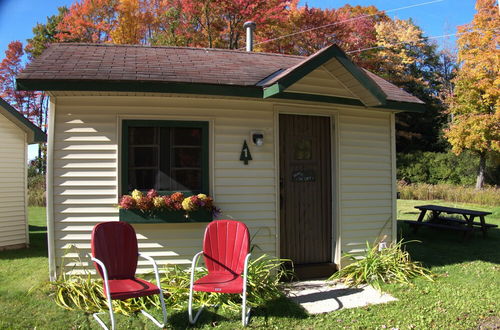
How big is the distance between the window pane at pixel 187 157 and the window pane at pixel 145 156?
0.28 m

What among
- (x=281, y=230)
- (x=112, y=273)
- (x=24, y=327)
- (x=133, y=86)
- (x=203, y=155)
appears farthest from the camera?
(x=281, y=230)

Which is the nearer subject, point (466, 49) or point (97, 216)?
point (97, 216)

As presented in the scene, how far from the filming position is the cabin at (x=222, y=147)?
4.89 metres

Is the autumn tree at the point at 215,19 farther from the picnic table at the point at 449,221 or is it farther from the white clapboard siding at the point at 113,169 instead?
the white clapboard siding at the point at 113,169

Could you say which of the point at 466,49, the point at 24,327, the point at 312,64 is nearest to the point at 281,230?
the point at 312,64

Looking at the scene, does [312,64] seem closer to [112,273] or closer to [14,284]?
[112,273]

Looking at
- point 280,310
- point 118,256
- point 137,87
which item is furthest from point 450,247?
point 137,87

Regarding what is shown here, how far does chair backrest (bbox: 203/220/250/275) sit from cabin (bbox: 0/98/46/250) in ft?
18.4

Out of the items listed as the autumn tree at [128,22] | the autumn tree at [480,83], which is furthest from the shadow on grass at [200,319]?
the autumn tree at [128,22]

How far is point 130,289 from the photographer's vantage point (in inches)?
148

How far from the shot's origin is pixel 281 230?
221 inches

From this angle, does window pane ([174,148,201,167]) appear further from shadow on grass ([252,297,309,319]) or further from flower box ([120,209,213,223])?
shadow on grass ([252,297,309,319])

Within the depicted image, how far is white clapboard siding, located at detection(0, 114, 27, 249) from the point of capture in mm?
7742

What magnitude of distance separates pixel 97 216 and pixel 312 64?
11.3 feet
